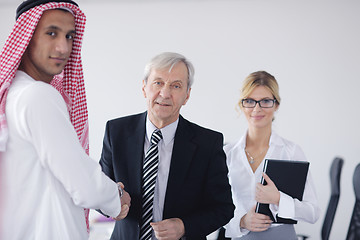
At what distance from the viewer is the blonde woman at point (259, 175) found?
2.47 m

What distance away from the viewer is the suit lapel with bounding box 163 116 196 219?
79.7 inches

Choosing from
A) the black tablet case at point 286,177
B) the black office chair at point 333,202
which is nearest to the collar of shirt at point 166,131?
the black tablet case at point 286,177

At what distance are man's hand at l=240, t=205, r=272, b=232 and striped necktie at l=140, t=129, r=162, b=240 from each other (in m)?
0.76

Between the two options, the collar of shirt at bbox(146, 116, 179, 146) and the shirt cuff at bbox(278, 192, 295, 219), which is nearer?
the collar of shirt at bbox(146, 116, 179, 146)

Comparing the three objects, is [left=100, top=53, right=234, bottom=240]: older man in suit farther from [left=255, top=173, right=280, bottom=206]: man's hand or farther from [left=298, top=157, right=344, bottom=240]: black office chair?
[left=298, top=157, right=344, bottom=240]: black office chair

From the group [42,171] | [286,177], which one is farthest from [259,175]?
[42,171]

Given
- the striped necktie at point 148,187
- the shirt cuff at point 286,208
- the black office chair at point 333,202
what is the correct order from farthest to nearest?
the black office chair at point 333,202 → the shirt cuff at point 286,208 → the striped necktie at point 148,187

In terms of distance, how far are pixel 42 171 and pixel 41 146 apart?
0.12 meters

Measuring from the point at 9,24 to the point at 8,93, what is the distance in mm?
4777

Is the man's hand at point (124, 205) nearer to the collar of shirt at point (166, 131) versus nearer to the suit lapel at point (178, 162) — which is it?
the suit lapel at point (178, 162)

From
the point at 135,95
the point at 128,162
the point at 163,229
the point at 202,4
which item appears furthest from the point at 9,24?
the point at 163,229

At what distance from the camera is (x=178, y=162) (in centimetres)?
206

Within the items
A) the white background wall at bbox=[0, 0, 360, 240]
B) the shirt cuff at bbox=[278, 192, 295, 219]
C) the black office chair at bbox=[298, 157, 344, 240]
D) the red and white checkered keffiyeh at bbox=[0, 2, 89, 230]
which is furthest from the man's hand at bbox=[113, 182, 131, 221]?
the white background wall at bbox=[0, 0, 360, 240]

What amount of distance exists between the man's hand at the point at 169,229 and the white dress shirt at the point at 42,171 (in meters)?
0.40
